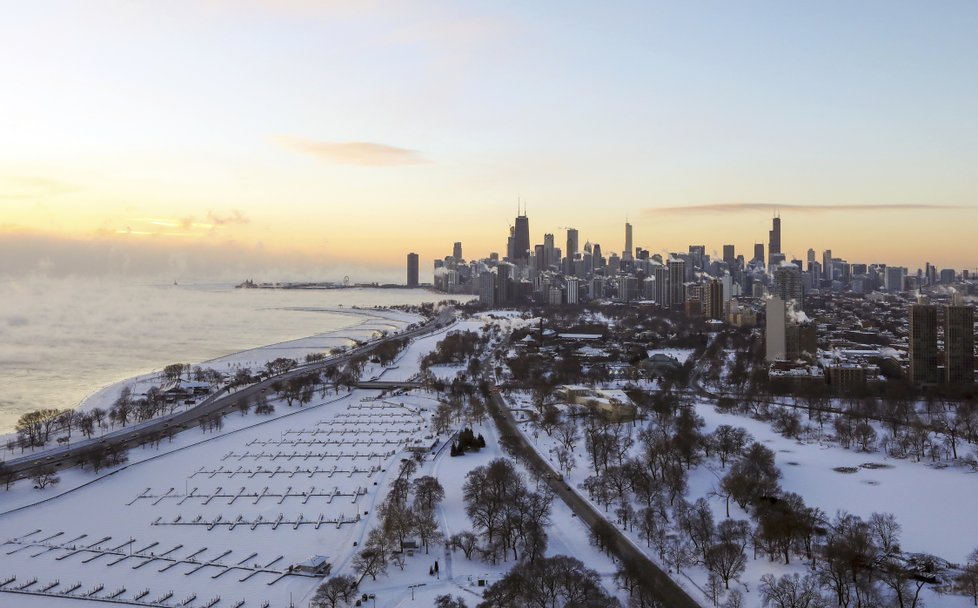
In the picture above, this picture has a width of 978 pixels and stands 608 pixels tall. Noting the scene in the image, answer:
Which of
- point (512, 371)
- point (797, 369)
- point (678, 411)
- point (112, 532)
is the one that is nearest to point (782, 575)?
point (112, 532)

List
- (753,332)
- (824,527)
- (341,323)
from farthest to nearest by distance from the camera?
(341,323) < (753,332) < (824,527)

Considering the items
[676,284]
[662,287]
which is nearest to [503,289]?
[662,287]

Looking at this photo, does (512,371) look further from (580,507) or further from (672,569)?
(672,569)

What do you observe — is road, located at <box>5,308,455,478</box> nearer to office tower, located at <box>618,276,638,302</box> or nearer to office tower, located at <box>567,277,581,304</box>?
office tower, located at <box>567,277,581,304</box>

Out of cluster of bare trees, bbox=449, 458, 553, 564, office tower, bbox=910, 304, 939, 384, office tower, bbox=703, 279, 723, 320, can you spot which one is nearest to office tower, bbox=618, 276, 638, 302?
office tower, bbox=703, 279, 723, 320

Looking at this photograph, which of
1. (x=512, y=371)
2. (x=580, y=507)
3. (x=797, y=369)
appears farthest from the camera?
(x=512, y=371)
